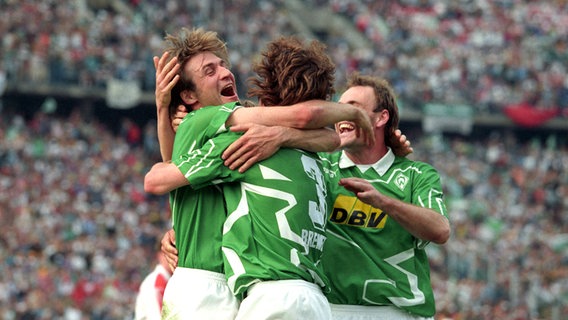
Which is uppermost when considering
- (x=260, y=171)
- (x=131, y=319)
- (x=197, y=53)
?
(x=197, y=53)

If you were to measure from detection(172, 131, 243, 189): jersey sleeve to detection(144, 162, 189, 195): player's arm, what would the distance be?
26 millimetres

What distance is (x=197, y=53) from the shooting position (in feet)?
18.2

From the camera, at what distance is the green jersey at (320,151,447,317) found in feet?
20.5

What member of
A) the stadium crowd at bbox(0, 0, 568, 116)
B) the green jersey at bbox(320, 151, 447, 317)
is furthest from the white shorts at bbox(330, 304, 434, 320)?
the stadium crowd at bbox(0, 0, 568, 116)

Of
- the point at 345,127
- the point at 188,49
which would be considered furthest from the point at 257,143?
the point at 345,127

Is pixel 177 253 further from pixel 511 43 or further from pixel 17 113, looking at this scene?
pixel 511 43

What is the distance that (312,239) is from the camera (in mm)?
5180

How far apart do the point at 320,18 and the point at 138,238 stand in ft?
46.9

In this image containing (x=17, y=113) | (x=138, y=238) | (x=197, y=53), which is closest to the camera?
(x=197, y=53)

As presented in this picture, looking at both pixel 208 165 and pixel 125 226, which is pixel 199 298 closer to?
pixel 208 165

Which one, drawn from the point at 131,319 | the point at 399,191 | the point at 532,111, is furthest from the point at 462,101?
the point at 399,191

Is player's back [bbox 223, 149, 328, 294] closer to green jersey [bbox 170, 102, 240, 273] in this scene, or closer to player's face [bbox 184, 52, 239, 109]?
green jersey [bbox 170, 102, 240, 273]

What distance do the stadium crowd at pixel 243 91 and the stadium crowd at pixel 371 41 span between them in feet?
0.15

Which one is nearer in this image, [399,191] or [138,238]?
[399,191]
